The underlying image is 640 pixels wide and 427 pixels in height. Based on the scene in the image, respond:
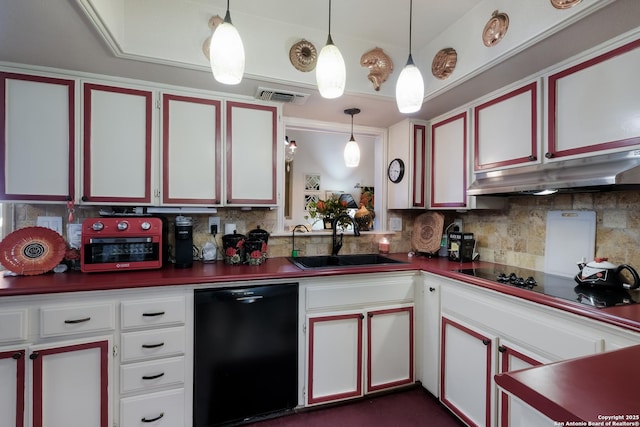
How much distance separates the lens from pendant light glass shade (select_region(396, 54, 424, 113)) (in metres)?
1.23

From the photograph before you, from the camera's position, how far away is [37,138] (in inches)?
67.1

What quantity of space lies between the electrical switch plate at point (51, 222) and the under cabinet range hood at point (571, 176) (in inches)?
109

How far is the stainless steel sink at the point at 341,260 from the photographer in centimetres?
237

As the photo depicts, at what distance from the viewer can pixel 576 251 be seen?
1.73 meters

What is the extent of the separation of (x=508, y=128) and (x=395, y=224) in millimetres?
1254

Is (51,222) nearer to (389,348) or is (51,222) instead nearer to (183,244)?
(183,244)

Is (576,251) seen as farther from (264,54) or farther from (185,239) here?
(185,239)

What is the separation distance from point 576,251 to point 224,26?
220cm

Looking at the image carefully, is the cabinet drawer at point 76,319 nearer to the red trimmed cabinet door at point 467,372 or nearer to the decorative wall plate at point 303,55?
the decorative wall plate at point 303,55

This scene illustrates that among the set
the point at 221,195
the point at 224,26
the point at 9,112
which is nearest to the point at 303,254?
the point at 221,195

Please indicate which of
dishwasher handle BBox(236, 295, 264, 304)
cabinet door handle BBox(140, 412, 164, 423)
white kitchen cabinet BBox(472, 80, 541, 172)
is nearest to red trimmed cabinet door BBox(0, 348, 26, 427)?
cabinet door handle BBox(140, 412, 164, 423)

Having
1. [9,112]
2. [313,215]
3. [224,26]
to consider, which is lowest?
[313,215]

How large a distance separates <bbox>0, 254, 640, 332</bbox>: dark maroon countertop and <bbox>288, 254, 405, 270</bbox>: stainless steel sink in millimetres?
197

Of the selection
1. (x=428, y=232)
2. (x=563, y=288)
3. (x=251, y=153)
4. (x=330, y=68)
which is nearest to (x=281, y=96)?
(x=251, y=153)
